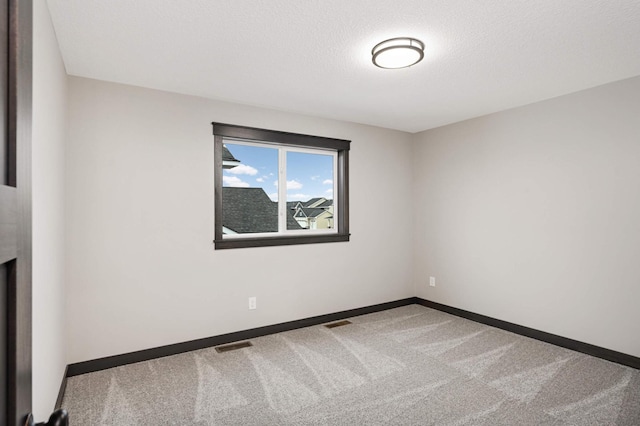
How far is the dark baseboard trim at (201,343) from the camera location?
294cm

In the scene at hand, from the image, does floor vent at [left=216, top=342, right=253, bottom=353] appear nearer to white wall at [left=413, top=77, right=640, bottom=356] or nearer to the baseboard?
the baseboard

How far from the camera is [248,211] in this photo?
3.93m

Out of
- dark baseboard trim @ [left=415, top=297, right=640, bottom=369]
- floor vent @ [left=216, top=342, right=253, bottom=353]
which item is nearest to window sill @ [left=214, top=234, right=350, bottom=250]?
floor vent @ [left=216, top=342, right=253, bottom=353]

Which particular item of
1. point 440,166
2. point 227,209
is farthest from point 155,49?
point 440,166

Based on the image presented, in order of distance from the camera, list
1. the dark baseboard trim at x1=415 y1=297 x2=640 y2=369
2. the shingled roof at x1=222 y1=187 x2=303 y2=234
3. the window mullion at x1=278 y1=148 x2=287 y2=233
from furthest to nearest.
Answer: the window mullion at x1=278 y1=148 x2=287 y2=233 < the shingled roof at x1=222 y1=187 x2=303 y2=234 < the dark baseboard trim at x1=415 y1=297 x2=640 y2=369

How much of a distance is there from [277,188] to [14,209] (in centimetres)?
352

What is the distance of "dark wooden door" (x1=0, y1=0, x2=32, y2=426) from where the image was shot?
20.4 inches

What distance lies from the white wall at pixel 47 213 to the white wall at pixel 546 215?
160 inches

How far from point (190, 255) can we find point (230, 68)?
1.73 m

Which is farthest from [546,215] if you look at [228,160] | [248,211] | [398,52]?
[228,160]

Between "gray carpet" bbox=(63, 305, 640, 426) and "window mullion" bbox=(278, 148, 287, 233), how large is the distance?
4.06ft

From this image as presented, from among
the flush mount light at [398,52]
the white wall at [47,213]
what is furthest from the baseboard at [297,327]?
the flush mount light at [398,52]

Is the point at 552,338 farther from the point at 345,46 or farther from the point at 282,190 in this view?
the point at 345,46

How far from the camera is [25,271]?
64 cm
